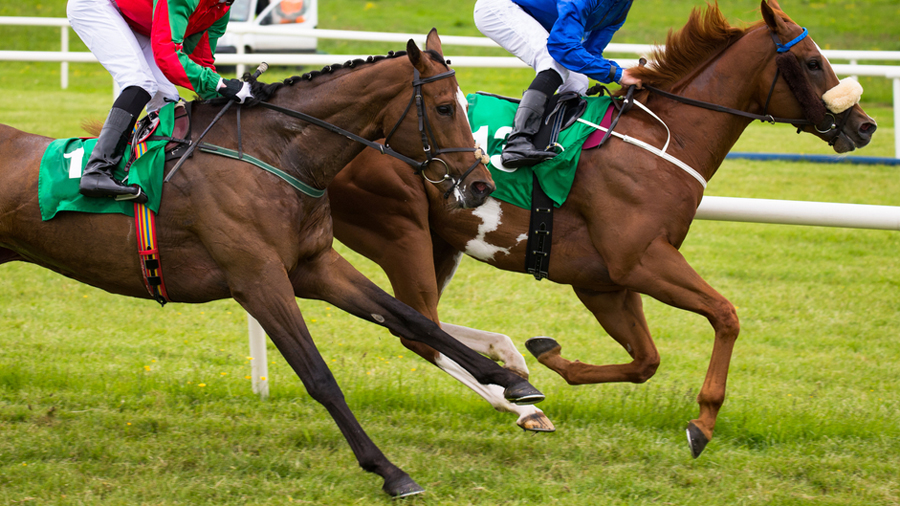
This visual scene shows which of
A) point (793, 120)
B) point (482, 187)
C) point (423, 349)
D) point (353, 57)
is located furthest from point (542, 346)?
point (353, 57)

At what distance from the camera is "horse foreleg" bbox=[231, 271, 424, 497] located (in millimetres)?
3457

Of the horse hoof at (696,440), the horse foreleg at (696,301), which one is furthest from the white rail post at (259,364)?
the horse hoof at (696,440)

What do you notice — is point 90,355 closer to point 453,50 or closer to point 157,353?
point 157,353

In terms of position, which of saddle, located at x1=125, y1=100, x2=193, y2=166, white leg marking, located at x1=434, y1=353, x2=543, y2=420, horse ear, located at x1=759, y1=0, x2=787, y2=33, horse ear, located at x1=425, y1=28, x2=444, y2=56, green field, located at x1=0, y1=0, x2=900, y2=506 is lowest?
green field, located at x1=0, y1=0, x2=900, y2=506

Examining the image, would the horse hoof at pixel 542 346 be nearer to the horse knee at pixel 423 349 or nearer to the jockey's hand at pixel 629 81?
the horse knee at pixel 423 349

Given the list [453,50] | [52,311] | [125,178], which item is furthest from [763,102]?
[453,50]

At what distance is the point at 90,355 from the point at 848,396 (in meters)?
4.41

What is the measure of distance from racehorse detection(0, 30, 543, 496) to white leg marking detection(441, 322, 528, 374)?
0.83 m

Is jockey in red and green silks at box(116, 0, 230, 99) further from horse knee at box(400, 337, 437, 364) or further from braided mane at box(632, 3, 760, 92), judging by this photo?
braided mane at box(632, 3, 760, 92)

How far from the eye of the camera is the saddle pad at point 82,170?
3.49 m

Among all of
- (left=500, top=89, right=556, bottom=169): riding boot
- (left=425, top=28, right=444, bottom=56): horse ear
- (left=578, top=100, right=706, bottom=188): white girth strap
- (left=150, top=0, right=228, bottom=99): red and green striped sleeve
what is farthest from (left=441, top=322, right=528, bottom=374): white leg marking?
(left=150, top=0, right=228, bottom=99): red and green striped sleeve

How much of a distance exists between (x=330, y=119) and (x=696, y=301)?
1.76m

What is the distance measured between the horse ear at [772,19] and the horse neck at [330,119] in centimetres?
173

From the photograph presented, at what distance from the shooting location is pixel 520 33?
4301mm
